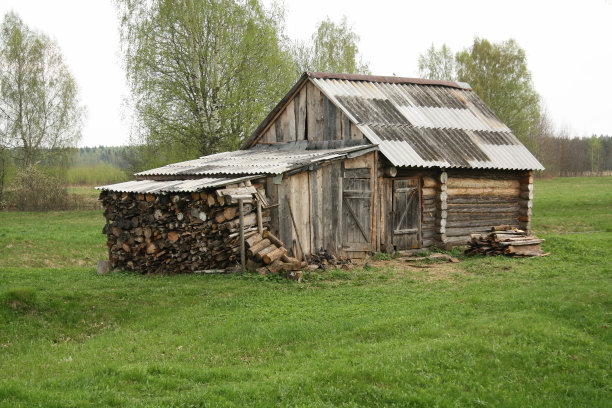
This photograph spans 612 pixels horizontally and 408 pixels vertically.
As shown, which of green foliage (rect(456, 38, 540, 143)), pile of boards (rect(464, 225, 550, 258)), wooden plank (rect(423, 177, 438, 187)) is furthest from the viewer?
green foliage (rect(456, 38, 540, 143))

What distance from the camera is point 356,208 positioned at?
15430mm

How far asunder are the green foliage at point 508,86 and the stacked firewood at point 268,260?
36393mm

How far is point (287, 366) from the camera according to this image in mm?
7059

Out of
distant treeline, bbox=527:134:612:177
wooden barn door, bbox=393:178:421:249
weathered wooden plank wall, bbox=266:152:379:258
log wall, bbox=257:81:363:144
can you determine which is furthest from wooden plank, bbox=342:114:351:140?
distant treeline, bbox=527:134:612:177

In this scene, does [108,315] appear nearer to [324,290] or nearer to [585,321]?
[324,290]

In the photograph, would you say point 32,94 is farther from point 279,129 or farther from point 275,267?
point 275,267

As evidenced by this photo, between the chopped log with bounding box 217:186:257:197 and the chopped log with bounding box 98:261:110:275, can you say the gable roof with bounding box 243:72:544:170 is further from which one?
the chopped log with bounding box 98:261:110:275

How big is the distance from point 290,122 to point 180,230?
24.7 feet

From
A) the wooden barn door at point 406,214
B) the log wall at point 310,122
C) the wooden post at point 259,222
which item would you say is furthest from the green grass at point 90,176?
the wooden post at point 259,222

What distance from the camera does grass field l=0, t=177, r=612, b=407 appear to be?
621 centimetres

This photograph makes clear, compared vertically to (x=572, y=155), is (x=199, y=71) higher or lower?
higher

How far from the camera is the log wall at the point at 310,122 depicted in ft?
56.2

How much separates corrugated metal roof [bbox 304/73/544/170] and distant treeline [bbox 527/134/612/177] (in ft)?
A: 111

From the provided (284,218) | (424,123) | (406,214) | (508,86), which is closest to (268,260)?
(284,218)
